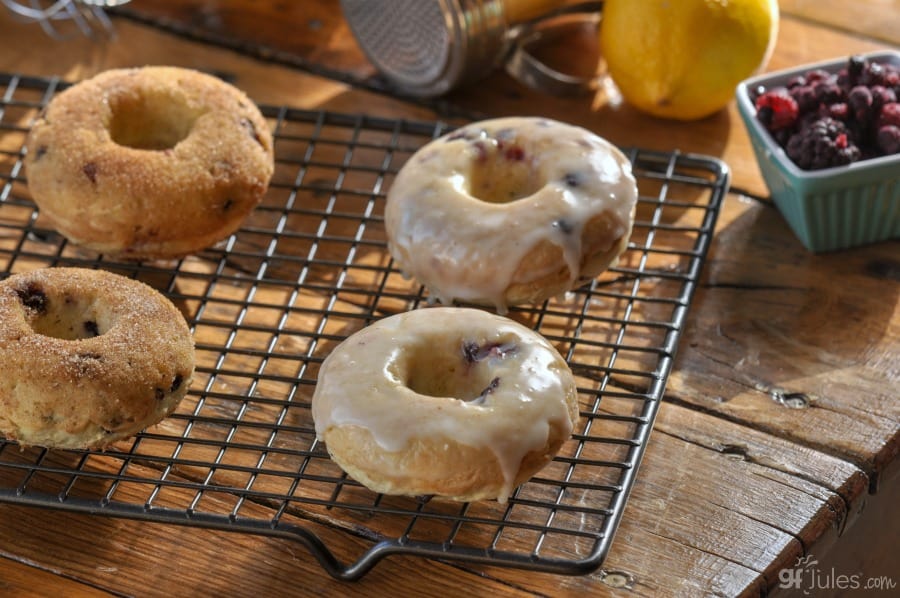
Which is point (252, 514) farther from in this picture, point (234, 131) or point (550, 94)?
point (550, 94)

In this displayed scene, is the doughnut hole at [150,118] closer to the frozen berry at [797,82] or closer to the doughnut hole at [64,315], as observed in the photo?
the doughnut hole at [64,315]

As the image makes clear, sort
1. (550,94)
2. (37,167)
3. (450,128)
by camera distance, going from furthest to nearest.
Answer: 1. (550,94)
2. (450,128)
3. (37,167)

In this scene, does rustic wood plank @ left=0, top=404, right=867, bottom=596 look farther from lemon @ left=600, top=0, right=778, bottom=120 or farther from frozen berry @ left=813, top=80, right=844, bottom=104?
lemon @ left=600, top=0, right=778, bottom=120

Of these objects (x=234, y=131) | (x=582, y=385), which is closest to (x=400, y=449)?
(x=582, y=385)

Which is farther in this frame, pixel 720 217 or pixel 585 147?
pixel 720 217

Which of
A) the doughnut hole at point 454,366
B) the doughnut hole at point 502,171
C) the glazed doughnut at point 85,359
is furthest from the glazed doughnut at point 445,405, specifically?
the doughnut hole at point 502,171

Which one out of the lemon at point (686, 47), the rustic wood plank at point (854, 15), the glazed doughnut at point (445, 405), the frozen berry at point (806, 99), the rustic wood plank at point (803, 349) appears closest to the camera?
the glazed doughnut at point (445, 405)

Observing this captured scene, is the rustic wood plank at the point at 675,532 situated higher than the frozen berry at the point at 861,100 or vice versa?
the frozen berry at the point at 861,100
